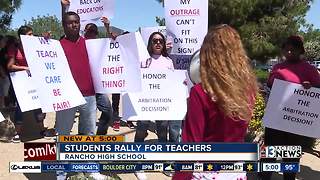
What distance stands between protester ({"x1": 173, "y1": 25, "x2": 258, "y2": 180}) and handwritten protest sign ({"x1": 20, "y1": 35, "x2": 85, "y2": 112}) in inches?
96.8

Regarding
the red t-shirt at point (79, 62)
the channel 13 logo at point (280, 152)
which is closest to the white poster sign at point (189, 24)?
the red t-shirt at point (79, 62)

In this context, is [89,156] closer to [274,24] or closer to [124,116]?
[124,116]

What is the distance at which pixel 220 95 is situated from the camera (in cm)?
254

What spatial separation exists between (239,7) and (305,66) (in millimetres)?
14207

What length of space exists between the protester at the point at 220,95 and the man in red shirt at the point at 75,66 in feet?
9.04

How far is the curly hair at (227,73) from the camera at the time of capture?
2547mm

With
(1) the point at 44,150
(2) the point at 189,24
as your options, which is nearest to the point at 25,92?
(2) the point at 189,24

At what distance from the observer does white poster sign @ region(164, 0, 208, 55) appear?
648 centimetres

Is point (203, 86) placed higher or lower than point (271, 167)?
higher

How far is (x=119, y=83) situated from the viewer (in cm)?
531

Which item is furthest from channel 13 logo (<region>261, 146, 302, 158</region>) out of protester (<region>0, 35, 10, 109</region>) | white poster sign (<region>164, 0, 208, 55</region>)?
protester (<region>0, 35, 10, 109</region>)

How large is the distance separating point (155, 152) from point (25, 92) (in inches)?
187

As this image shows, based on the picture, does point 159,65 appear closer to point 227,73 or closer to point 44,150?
point 44,150

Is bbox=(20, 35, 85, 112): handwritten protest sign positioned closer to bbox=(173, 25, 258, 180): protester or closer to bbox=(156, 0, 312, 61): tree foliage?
bbox=(173, 25, 258, 180): protester
